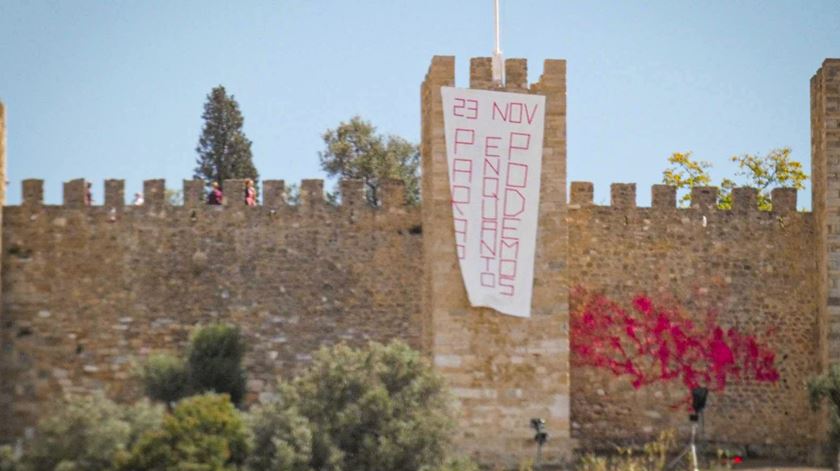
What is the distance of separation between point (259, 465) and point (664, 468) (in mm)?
5544

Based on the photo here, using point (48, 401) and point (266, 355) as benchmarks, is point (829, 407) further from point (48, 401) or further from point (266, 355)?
point (48, 401)

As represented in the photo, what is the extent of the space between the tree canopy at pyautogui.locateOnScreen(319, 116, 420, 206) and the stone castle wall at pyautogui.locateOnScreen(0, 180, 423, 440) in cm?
841

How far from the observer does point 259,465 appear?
838 inches

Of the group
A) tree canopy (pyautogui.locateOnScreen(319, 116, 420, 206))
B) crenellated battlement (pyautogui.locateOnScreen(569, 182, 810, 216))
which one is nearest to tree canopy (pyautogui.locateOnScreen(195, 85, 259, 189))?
tree canopy (pyautogui.locateOnScreen(319, 116, 420, 206))

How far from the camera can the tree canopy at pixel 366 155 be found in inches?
1336

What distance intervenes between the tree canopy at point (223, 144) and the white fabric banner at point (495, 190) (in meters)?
9.22

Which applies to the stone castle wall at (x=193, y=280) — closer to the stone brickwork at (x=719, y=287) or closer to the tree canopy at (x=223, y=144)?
the stone brickwork at (x=719, y=287)

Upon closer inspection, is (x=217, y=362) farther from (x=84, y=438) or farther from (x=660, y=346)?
(x=660, y=346)

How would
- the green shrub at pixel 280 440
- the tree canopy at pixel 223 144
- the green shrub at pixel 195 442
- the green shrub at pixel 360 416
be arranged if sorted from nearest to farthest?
the green shrub at pixel 195 442, the green shrub at pixel 280 440, the green shrub at pixel 360 416, the tree canopy at pixel 223 144

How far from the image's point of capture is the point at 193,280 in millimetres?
24953

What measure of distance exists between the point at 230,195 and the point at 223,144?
8267 mm

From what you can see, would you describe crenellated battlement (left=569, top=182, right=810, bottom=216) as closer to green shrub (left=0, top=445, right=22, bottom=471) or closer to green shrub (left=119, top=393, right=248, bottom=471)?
green shrub (left=119, top=393, right=248, bottom=471)

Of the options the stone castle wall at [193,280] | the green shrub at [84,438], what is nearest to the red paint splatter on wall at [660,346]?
the stone castle wall at [193,280]

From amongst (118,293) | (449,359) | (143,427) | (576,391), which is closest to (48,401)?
(118,293)
